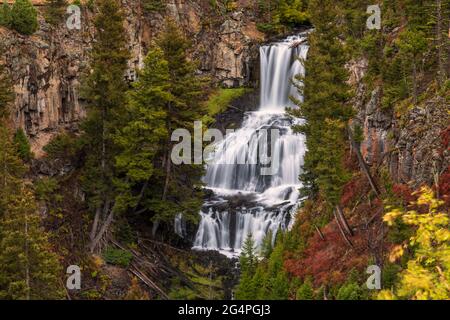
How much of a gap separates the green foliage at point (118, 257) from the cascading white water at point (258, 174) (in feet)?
18.9

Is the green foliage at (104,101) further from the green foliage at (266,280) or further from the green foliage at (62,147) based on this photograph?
the green foliage at (266,280)

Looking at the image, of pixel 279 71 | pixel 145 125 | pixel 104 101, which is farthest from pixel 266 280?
pixel 279 71

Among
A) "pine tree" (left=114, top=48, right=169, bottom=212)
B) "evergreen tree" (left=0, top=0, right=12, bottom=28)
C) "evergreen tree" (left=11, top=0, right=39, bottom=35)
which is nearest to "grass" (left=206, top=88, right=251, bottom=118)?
"pine tree" (left=114, top=48, right=169, bottom=212)

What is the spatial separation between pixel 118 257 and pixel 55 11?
16.3 m

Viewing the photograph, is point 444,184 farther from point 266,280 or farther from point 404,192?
point 266,280

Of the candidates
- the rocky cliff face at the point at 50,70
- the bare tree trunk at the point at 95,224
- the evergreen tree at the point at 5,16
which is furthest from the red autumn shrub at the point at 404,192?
the evergreen tree at the point at 5,16

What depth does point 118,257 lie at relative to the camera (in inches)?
1172

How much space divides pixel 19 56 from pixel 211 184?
51.6ft

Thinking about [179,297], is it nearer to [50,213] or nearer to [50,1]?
[50,213]

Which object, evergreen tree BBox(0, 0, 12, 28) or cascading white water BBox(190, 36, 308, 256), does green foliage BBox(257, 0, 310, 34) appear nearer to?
cascading white water BBox(190, 36, 308, 256)

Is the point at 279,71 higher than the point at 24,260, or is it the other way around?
the point at 279,71

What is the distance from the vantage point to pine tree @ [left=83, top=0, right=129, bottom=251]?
3028cm

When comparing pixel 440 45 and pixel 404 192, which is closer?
pixel 404 192
